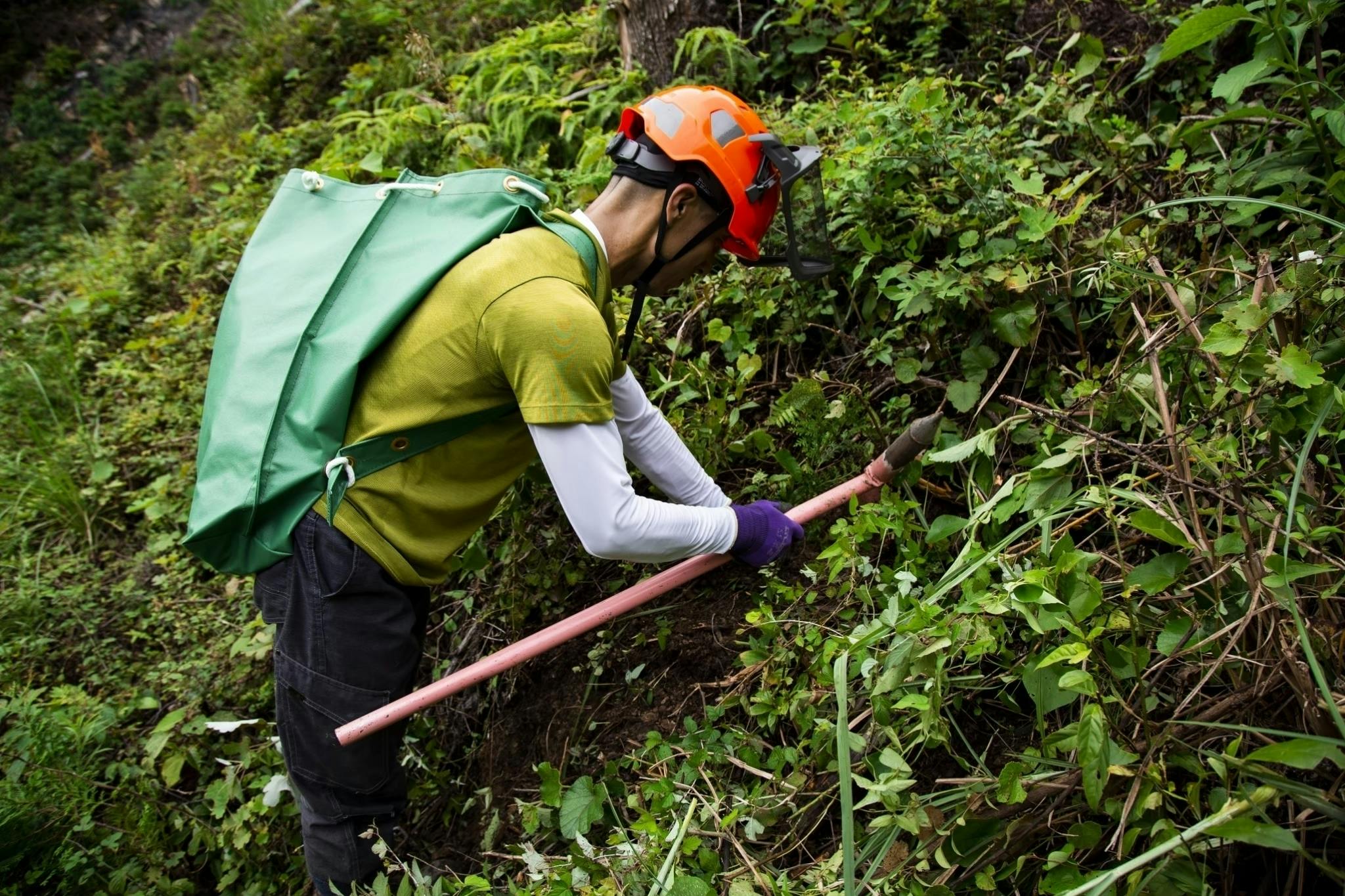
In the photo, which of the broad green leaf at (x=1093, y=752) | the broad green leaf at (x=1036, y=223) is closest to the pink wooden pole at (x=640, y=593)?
the broad green leaf at (x=1036, y=223)

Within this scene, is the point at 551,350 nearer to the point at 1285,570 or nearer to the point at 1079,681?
the point at 1079,681

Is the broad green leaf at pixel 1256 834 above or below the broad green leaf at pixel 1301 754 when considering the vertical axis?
below

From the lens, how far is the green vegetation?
1.78m

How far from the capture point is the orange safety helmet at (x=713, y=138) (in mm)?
2418

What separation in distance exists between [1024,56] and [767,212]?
1816mm

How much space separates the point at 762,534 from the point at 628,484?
0.56 metres

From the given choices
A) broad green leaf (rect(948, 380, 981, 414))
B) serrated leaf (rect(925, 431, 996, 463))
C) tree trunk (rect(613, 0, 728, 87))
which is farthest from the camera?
tree trunk (rect(613, 0, 728, 87))

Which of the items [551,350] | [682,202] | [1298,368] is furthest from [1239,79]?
[551,350]

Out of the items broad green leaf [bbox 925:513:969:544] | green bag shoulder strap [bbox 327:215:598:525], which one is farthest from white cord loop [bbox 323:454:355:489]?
broad green leaf [bbox 925:513:969:544]

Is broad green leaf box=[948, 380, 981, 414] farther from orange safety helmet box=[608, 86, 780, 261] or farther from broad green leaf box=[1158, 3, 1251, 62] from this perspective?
broad green leaf box=[1158, 3, 1251, 62]

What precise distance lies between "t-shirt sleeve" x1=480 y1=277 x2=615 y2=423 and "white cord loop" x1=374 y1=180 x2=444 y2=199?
552 millimetres

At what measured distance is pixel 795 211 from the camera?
289 cm

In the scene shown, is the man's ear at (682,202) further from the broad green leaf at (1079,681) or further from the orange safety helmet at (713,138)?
the broad green leaf at (1079,681)

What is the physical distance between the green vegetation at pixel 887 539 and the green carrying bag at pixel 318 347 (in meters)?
0.98
